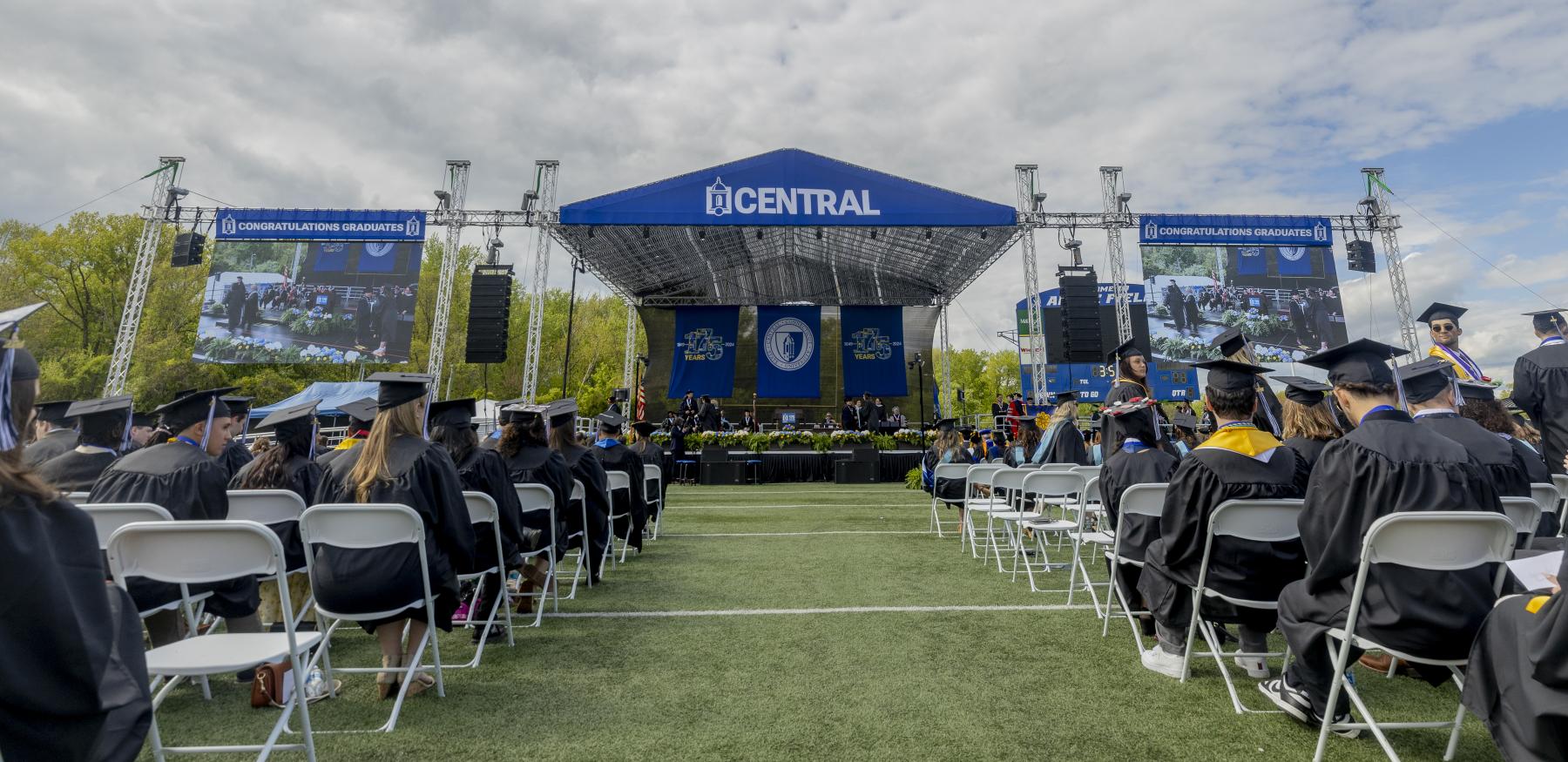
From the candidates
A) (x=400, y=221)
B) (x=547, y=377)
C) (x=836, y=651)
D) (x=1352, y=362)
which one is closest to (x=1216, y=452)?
(x=1352, y=362)

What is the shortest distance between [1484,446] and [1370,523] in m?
1.39

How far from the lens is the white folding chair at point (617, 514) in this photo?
615 centimetres

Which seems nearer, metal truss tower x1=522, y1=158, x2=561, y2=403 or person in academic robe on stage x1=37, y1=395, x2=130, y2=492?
person in academic robe on stage x1=37, y1=395, x2=130, y2=492

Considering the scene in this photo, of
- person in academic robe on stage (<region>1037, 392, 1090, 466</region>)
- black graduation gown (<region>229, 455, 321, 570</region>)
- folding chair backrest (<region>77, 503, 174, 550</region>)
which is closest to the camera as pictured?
folding chair backrest (<region>77, 503, 174, 550</region>)

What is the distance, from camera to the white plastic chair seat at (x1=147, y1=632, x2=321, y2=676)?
Result: 195 cm

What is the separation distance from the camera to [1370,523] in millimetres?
2314

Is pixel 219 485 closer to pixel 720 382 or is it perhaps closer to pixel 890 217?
pixel 890 217

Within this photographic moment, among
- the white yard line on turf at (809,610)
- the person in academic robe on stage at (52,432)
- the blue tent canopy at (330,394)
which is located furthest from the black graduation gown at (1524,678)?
the blue tent canopy at (330,394)

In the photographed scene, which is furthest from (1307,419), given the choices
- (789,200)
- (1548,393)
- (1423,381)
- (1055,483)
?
(789,200)

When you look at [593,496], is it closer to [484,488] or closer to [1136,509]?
[484,488]

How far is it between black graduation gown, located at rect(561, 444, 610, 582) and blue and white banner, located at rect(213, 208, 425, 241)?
1178cm

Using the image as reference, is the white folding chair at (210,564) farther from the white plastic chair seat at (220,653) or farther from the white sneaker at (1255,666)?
the white sneaker at (1255,666)

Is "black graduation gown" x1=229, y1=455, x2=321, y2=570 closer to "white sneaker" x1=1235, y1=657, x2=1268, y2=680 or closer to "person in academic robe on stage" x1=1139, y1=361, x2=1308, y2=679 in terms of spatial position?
"person in academic robe on stage" x1=1139, y1=361, x2=1308, y2=679

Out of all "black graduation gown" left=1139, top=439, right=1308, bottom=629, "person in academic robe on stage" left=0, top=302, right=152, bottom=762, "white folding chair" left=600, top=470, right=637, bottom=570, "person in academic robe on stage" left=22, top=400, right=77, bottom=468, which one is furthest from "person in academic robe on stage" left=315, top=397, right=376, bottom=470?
"black graduation gown" left=1139, top=439, right=1308, bottom=629
